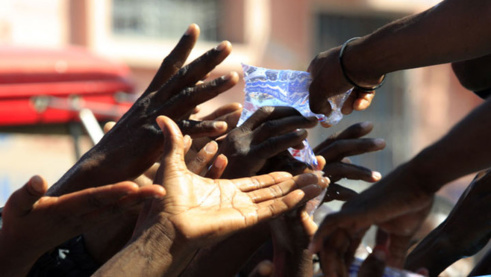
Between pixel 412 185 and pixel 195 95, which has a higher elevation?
pixel 195 95

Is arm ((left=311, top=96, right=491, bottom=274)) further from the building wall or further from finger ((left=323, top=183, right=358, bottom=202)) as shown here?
the building wall

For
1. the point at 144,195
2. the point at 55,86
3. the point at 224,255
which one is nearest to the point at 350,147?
the point at 224,255

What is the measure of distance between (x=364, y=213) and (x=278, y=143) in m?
0.31

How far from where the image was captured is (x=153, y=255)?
6.10ft

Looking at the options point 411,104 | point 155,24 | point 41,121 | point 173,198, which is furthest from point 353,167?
point 411,104

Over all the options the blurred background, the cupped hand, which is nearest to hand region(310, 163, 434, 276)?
the cupped hand

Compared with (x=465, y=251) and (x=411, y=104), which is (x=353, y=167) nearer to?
(x=465, y=251)

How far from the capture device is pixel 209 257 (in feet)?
7.88

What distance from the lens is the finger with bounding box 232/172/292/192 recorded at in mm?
2016

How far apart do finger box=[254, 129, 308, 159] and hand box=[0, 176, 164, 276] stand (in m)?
0.49

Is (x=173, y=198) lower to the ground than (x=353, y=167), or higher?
higher

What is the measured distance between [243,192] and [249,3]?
715cm

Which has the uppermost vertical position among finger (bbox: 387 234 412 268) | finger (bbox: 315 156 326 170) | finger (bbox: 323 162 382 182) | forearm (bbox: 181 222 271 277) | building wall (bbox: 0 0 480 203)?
finger (bbox: 315 156 326 170)

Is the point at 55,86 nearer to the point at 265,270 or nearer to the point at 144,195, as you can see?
the point at 265,270
